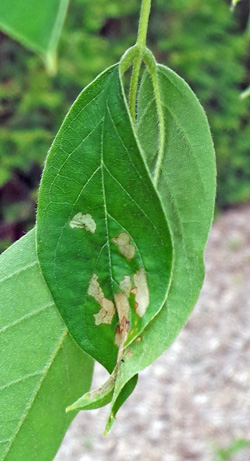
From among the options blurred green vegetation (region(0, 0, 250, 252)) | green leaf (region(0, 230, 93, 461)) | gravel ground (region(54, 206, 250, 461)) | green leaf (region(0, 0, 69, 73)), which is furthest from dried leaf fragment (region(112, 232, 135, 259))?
blurred green vegetation (region(0, 0, 250, 252))

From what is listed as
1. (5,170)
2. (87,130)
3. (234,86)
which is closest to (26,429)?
(87,130)

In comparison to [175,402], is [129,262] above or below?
above

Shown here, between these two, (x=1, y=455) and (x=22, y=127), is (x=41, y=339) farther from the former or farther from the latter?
(x=22, y=127)

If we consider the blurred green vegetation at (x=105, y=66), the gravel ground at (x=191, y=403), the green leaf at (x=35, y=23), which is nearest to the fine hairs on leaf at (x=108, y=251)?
the green leaf at (x=35, y=23)

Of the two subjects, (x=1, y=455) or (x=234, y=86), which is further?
(x=234, y=86)

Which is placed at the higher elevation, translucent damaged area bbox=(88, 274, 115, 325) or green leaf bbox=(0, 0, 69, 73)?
green leaf bbox=(0, 0, 69, 73)

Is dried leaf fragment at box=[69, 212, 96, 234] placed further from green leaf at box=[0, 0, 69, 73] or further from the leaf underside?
green leaf at box=[0, 0, 69, 73]

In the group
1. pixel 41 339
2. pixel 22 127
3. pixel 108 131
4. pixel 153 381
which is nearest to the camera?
pixel 108 131

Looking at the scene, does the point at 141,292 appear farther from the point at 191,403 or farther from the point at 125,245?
the point at 191,403
